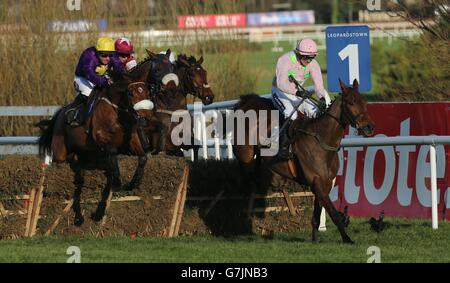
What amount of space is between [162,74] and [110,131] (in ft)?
3.14

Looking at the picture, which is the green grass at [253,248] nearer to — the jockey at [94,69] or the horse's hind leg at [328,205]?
the horse's hind leg at [328,205]

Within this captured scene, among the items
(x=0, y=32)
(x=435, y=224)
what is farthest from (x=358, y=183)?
(x=0, y=32)

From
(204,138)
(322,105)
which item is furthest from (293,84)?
(204,138)

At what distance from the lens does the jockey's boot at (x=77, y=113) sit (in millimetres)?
12539

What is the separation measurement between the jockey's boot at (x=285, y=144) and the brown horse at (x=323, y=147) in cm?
6

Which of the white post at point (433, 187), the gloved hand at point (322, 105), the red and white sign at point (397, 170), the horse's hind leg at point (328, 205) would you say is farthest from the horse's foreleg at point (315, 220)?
the red and white sign at point (397, 170)

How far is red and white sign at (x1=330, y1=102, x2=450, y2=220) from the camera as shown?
494 inches

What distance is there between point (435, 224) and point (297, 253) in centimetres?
220

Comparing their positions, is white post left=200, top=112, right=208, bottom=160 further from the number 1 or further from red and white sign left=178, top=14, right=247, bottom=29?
red and white sign left=178, top=14, right=247, bottom=29

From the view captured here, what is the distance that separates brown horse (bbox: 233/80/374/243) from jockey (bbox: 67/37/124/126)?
222 cm
